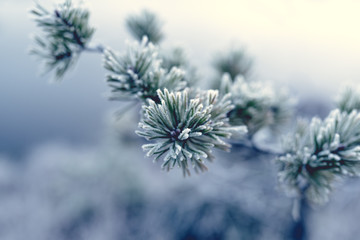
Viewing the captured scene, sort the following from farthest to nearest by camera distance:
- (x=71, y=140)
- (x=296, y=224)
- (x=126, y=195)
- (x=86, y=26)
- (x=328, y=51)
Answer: (x=71, y=140) → (x=328, y=51) → (x=126, y=195) → (x=296, y=224) → (x=86, y=26)

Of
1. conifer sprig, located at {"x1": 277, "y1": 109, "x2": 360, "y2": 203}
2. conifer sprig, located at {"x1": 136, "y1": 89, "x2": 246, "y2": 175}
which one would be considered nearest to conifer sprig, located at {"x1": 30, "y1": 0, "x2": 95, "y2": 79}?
conifer sprig, located at {"x1": 136, "y1": 89, "x2": 246, "y2": 175}

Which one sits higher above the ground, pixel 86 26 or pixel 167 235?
pixel 86 26

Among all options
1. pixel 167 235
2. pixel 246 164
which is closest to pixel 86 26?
pixel 246 164

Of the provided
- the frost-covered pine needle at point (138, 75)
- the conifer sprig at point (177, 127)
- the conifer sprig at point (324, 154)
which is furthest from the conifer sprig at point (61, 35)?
the conifer sprig at point (324, 154)

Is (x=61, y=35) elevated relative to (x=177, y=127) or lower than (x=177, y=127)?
elevated

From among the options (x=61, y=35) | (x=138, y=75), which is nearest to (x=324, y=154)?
(x=138, y=75)

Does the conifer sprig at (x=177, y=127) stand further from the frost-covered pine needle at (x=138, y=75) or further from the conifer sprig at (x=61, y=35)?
the conifer sprig at (x=61, y=35)

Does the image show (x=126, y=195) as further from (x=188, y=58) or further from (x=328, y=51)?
(x=328, y=51)

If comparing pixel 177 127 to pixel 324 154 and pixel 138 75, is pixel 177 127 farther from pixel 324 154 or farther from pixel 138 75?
pixel 324 154
